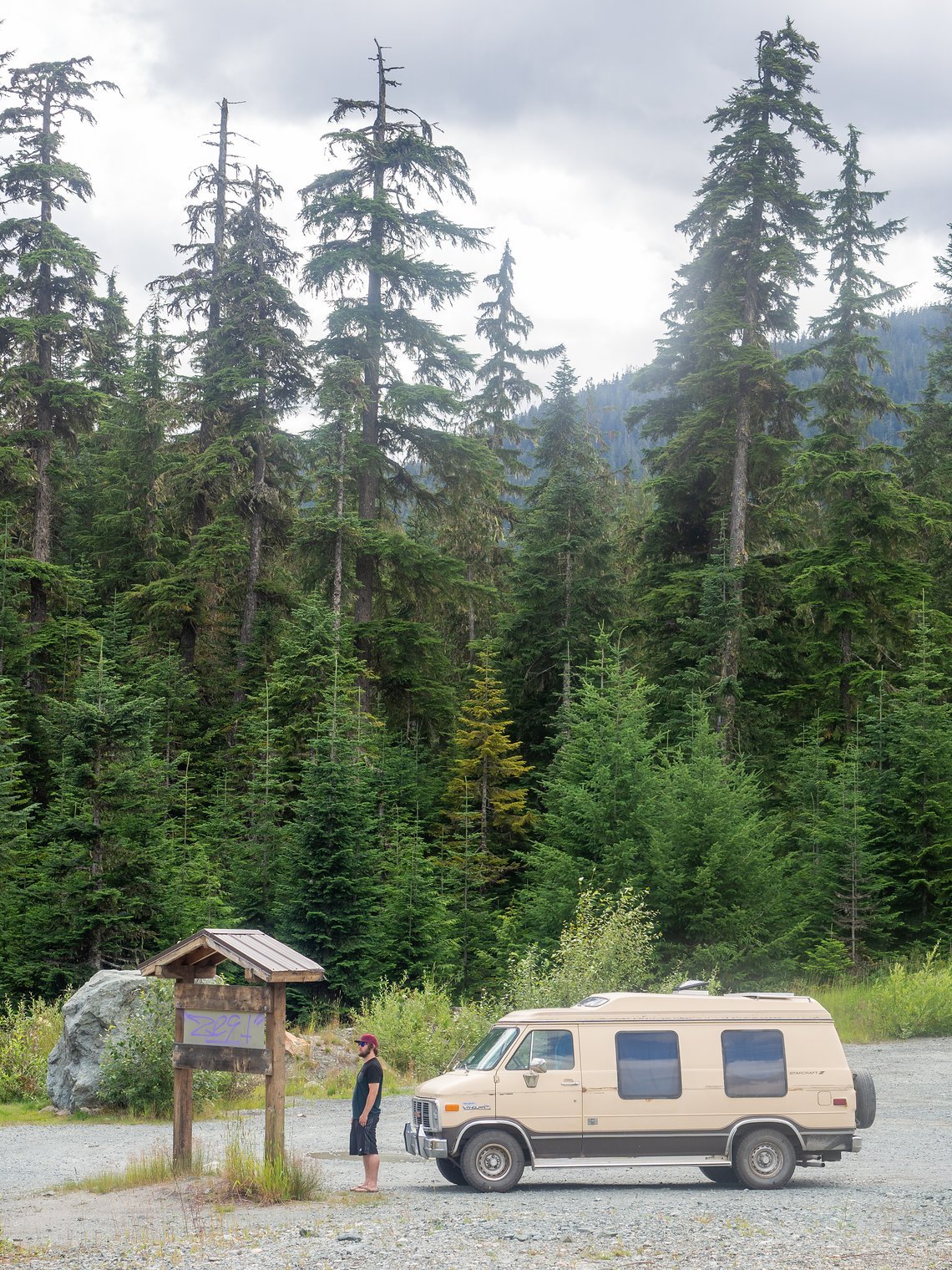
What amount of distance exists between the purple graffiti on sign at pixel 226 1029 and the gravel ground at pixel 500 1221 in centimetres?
140

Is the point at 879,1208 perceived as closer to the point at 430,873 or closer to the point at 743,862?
the point at 743,862

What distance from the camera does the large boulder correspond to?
58.9 feet

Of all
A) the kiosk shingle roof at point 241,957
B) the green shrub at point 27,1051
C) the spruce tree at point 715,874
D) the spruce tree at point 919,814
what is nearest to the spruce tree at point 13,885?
the green shrub at point 27,1051

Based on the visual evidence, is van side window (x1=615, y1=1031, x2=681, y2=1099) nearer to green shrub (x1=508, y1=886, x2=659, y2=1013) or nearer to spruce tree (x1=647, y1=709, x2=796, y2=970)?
green shrub (x1=508, y1=886, x2=659, y2=1013)

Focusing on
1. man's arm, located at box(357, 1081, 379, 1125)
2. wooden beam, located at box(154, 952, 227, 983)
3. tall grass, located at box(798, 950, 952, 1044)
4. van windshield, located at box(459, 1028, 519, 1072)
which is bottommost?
tall grass, located at box(798, 950, 952, 1044)

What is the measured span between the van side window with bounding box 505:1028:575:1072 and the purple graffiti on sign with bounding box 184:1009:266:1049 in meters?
2.60

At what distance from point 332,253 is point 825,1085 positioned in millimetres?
30290

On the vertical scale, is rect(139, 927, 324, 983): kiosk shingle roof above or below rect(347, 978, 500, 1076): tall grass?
above

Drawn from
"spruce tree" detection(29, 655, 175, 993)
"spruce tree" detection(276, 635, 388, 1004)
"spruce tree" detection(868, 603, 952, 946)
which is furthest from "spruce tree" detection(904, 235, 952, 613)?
"spruce tree" detection(29, 655, 175, 993)

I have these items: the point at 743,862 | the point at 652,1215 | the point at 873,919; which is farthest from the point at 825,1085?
the point at 873,919

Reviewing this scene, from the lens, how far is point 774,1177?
12859mm

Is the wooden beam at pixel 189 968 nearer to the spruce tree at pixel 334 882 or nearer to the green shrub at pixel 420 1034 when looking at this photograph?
the green shrub at pixel 420 1034

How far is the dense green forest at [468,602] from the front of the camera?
29.0 meters

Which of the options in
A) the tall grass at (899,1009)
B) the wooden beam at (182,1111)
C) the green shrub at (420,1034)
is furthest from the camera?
the tall grass at (899,1009)
